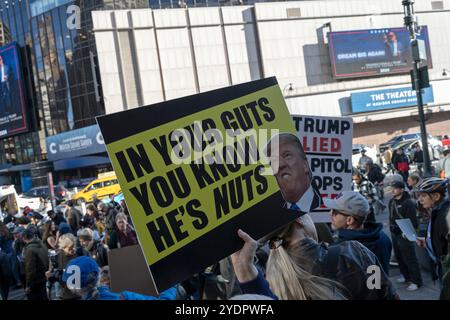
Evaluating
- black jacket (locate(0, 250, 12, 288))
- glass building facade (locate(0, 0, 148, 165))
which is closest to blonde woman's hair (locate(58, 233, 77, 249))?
black jacket (locate(0, 250, 12, 288))

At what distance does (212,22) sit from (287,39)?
6599 millimetres

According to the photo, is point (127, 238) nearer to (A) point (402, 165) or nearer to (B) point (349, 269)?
(B) point (349, 269)

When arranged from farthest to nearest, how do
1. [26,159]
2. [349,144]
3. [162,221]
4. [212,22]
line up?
[26,159], [212,22], [349,144], [162,221]

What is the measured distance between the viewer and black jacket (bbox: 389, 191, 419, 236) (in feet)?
19.5

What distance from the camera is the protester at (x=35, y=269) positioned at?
6070mm

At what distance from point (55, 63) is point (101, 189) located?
1936 cm

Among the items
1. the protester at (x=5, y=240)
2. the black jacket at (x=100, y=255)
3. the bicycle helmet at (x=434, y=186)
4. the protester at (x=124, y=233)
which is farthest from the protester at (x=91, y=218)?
the bicycle helmet at (x=434, y=186)

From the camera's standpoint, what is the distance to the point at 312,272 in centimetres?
247

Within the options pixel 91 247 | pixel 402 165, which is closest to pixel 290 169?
pixel 91 247

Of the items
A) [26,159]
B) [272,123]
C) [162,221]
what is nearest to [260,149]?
[272,123]

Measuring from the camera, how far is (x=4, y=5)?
150ft

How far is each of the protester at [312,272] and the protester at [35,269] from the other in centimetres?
451

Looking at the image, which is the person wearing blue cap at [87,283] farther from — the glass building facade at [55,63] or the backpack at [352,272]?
the glass building facade at [55,63]
